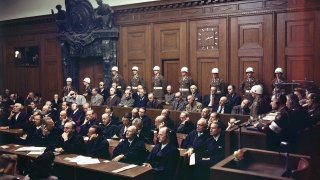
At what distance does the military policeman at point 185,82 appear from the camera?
479 inches

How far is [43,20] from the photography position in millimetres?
16625

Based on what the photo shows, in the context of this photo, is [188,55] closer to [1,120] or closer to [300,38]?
[300,38]

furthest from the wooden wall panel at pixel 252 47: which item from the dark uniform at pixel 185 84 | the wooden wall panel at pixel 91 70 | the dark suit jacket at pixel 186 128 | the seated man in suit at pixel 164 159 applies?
the wooden wall panel at pixel 91 70

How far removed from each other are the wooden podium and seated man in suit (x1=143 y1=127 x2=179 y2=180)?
171cm

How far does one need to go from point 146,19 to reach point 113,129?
229 inches

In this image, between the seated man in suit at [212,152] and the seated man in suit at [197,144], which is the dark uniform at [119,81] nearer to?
the seated man in suit at [197,144]

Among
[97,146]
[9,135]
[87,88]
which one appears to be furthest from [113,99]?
[97,146]

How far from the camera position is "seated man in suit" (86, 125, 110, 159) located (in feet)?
22.1

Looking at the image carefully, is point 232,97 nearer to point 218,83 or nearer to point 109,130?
point 218,83

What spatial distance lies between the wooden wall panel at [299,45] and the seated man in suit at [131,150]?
234 inches

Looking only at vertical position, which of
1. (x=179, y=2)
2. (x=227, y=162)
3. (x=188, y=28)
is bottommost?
(x=227, y=162)

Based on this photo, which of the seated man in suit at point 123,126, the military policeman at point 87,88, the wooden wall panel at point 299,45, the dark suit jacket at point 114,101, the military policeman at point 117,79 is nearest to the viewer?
the seated man in suit at point 123,126

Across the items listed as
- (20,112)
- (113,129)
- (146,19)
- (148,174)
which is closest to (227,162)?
(148,174)

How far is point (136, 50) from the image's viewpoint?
1391 cm
